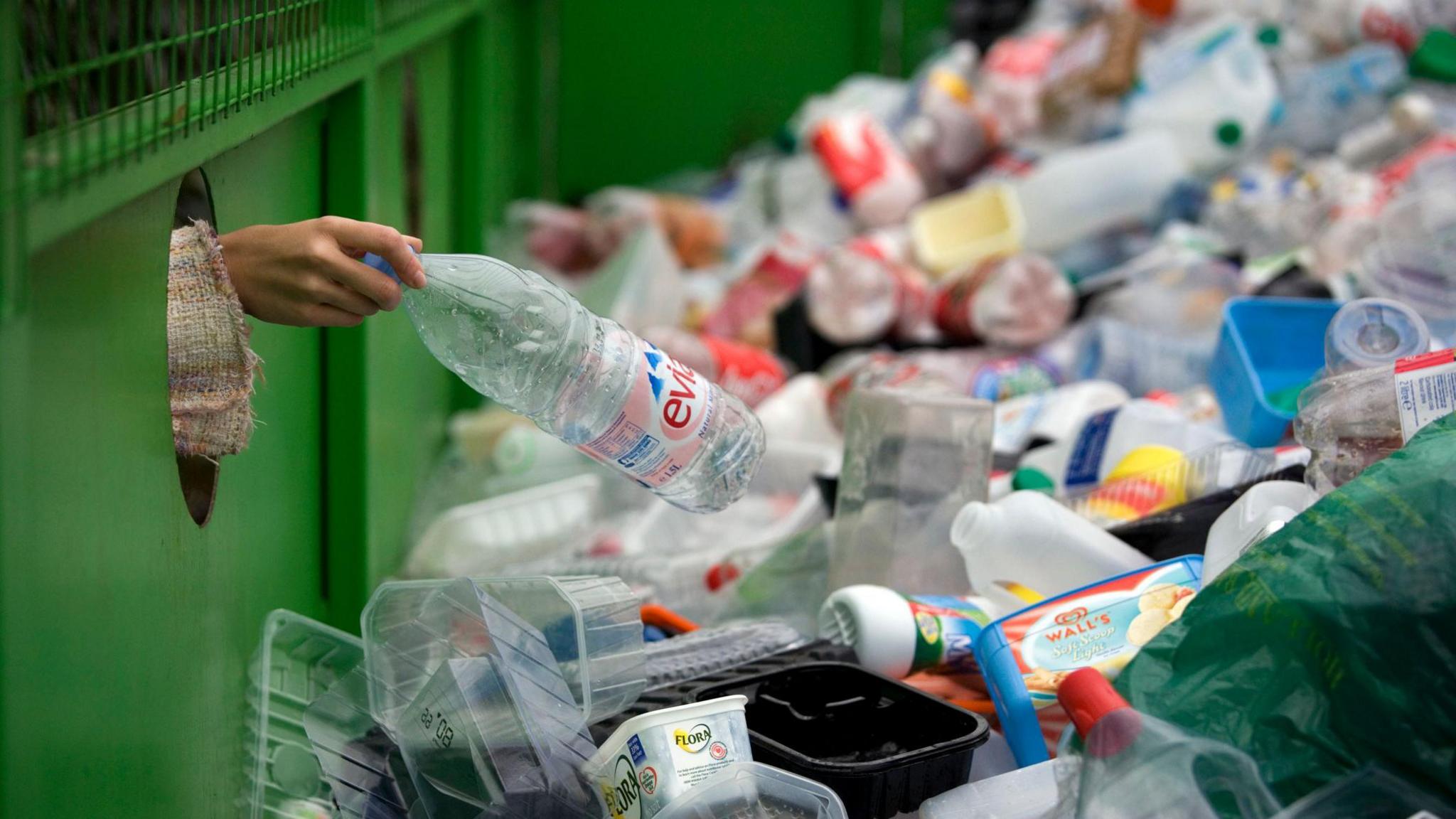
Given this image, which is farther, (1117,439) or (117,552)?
(1117,439)

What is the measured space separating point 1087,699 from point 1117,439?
1.09 metres

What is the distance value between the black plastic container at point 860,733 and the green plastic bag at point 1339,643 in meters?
0.21

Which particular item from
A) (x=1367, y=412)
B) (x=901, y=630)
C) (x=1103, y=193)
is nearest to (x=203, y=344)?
(x=901, y=630)

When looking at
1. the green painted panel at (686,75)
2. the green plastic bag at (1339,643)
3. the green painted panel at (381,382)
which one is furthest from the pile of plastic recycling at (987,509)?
the green painted panel at (686,75)

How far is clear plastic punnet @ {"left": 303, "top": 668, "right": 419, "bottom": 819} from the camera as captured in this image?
152 cm

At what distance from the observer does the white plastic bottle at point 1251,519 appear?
5.38 feet

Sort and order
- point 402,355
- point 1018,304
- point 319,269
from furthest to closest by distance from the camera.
Result: point 1018,304
point 402,355
point 319,269

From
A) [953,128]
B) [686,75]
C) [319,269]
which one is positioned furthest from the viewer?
[686,75]

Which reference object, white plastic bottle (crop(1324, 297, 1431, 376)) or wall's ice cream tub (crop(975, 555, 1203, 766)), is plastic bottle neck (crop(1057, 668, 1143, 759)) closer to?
wall's ice cream tub (crop(975, 555, 1203, 766))

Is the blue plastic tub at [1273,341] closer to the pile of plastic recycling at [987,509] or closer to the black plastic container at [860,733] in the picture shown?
the pile of plastic recycling at [987,509]

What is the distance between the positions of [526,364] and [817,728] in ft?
2.00

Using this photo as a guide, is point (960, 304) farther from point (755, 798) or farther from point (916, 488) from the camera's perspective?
point (755, 798)

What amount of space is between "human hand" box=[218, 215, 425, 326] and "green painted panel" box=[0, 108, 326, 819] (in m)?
0.11

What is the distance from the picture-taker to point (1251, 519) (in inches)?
66.5
